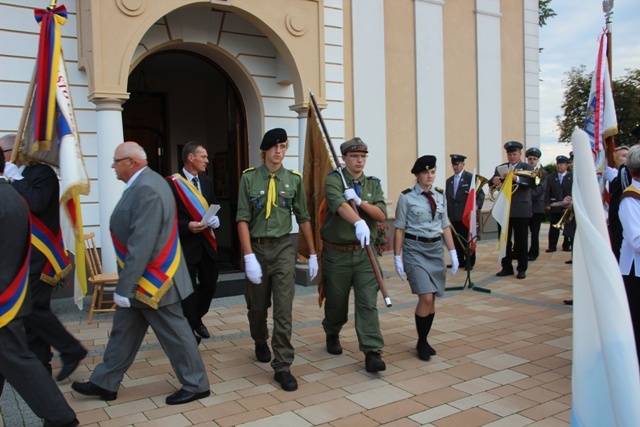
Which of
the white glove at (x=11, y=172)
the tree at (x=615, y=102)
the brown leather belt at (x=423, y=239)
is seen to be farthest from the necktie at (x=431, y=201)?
the tree at (x=615, y=102)

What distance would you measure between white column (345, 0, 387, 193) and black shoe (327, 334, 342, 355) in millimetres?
5764

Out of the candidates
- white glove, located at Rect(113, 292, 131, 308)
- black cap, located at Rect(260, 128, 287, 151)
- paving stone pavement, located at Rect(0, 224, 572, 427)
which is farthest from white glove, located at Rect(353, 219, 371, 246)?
white glove, located at Rect(113, 292, 131, 308)

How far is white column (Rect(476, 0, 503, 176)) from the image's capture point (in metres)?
12.5

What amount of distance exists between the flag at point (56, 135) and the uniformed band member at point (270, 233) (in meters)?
1.26

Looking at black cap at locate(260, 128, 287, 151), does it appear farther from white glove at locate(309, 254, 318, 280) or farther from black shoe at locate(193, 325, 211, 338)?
black shoe at locate(193, 325, 211, 338)

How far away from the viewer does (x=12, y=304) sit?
3.27m

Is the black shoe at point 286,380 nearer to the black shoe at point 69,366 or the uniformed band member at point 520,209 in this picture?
the black shoe at point 69,366

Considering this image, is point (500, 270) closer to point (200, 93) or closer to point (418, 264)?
point (418, 264)

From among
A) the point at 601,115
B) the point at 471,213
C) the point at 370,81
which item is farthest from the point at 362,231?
the point at 370,81

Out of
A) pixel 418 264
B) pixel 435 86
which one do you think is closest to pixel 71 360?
pixel 418 264

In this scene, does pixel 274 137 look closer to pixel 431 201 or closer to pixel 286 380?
pixel 431 201

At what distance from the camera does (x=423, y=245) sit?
16.8 feet

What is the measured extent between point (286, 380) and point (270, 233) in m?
1.17

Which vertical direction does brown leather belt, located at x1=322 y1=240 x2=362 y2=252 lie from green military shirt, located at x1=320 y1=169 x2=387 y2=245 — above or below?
below
